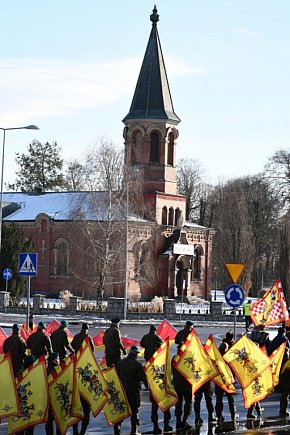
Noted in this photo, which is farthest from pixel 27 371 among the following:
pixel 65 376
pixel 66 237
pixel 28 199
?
pixel 28 199

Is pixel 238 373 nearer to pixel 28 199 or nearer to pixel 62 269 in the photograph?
pixel 62 269

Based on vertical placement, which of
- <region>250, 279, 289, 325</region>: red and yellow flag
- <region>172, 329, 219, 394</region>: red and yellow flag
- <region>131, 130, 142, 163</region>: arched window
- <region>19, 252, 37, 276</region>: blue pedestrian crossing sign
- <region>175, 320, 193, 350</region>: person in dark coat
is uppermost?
<region>131, 130, 142, 163</region>: arched window

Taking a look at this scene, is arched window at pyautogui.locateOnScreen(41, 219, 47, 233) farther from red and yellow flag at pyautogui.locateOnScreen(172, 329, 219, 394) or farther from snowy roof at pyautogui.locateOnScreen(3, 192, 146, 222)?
red and yellow flag at pyautogui.locateOnScreen(172, 329, 219, 394)

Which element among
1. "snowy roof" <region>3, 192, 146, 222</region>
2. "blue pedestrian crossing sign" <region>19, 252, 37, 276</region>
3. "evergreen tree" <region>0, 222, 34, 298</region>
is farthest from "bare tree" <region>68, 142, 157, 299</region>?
"blue pedestrian crossing sign" <region>19, 252, 37, 276</region>

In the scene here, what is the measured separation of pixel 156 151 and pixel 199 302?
11953mm

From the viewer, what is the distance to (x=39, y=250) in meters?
73.0

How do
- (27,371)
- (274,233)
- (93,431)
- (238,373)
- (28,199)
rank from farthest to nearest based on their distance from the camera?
(274,233) → (28,199) → (238,373) → (93,431) → (27,371)

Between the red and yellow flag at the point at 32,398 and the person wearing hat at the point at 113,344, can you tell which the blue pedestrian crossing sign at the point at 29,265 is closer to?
the person wearing hat at the point at 113,344

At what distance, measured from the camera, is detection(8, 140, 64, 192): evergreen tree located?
110 metres

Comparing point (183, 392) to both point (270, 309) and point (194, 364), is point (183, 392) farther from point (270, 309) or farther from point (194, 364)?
point (270, 309)

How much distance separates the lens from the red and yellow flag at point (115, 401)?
54.3 ft

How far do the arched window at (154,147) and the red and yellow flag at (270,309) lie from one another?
44624 millimetres

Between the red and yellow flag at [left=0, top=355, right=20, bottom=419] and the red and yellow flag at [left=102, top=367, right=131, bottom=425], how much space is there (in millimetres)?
1733

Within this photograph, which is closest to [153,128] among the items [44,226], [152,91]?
[152,91]
